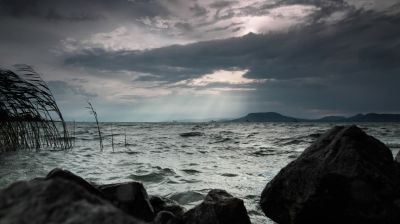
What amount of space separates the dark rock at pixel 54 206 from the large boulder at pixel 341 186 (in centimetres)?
341

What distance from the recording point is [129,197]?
380 centimetres

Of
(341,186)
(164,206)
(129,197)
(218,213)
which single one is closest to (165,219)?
(129,197)

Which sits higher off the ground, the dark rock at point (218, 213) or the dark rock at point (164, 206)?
the dark rock at point (218, 213)

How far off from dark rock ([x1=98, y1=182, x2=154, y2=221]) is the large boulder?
75.7 inches

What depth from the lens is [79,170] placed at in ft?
30.5

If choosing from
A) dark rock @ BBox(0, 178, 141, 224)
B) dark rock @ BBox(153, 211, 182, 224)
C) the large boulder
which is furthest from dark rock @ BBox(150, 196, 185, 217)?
dark rock @ BBox(0, 178, 141, 224)

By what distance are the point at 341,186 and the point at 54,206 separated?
3.68m

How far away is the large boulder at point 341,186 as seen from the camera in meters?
4.12

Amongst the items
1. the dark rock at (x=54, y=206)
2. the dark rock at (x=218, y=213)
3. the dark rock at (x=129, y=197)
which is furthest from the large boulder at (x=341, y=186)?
the dark rock at (x=54, y=206)

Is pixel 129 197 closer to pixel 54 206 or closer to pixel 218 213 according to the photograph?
pixel 218 213

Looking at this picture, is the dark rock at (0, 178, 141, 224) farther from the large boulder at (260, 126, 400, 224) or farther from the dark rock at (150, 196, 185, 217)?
the large boulder at (260, 126, 400, 224)

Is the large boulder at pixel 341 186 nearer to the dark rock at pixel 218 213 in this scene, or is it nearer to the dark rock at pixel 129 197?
the dark rock at pixel 218 213

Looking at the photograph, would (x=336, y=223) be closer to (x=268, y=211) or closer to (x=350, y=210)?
(x=350, y=210)

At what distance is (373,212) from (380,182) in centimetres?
41
